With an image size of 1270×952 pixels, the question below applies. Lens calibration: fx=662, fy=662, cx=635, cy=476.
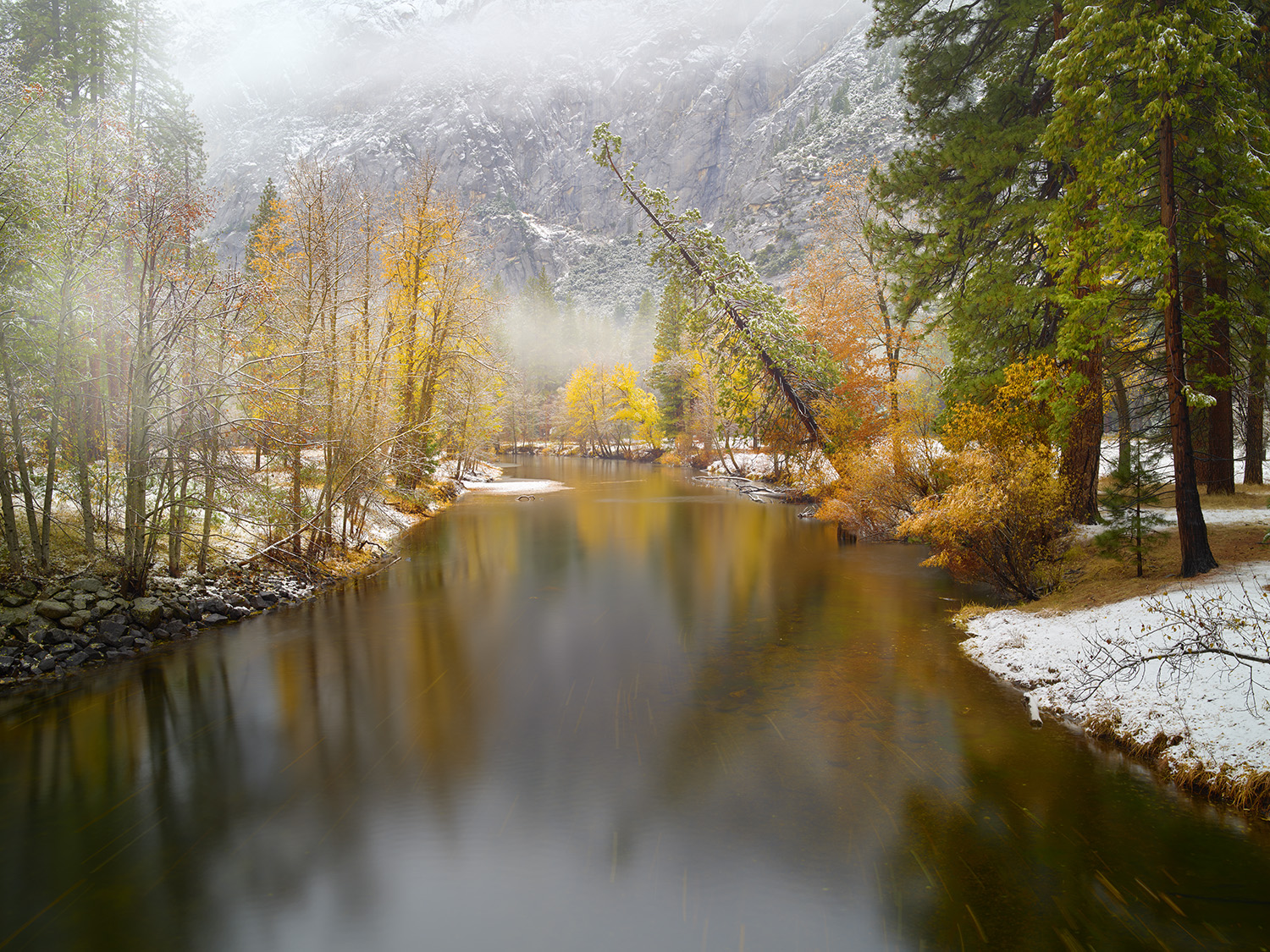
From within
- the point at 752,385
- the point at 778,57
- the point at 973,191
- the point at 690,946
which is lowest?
the point at 690,946

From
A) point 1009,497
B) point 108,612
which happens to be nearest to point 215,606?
point 108,612

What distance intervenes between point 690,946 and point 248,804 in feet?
14.8

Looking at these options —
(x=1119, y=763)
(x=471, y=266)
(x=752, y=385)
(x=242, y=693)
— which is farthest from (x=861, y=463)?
(x=471, y=266)

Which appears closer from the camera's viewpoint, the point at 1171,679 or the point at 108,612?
the point at 1171,679

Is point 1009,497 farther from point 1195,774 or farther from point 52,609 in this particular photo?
point 52,609

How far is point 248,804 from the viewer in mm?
6367

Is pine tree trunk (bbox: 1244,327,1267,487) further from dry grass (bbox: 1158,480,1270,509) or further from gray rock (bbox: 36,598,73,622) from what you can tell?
gray rock (bbox: 36,598,73,622)

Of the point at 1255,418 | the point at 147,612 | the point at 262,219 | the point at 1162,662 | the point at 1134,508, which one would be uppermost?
the point at 262,219

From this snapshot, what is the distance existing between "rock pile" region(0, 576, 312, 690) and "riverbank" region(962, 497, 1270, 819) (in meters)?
12.8

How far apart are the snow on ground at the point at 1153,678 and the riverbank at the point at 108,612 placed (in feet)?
42.0

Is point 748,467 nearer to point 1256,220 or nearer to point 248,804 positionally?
point 1256,220

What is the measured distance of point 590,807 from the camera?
623cm

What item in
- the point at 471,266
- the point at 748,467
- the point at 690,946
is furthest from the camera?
the point at 748,467

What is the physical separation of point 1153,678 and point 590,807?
19.9 ft
